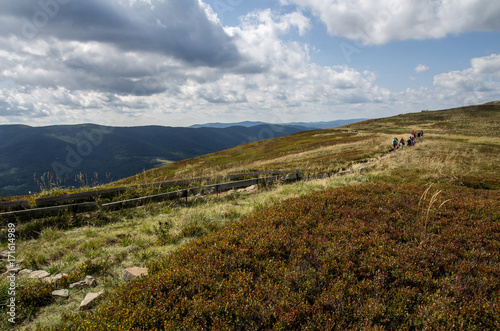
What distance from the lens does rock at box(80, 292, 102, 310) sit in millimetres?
4215

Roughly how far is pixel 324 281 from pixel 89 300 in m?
4.23

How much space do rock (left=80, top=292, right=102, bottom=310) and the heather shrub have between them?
0.99ft

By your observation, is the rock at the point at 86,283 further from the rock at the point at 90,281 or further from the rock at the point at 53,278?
the rock at the point at 53,278

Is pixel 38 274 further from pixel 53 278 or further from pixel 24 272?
pixel 53 278

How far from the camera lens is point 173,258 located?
509 cm

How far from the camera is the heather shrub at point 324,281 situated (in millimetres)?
3285

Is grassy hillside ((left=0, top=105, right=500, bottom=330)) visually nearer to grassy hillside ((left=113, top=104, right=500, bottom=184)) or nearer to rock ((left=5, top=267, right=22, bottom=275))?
rock ((left=5, top=267, right=22, bottom=275))

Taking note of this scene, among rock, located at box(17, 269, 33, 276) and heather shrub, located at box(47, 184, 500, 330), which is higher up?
heather shrub, located at box(47, 184, 500, 330)

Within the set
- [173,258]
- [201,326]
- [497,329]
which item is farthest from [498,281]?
[173,258]

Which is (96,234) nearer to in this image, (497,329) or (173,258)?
(173,258)

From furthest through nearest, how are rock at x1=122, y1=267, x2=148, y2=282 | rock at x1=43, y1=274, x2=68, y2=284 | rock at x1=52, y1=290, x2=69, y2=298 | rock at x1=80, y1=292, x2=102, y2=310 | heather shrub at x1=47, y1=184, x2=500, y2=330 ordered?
rock at x1=43, y1=274, x2=68, y2=284 < rock at x1=122, y1=267, x2=148, y2=282 < rock at x1=52, y1=290, x2=69, y2=298 < rock at x1=80, y1=292, x2=102, y2=310 < heather shrub at x1=47, y1=184, x2=500, y2=330

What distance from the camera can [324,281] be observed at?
400 centimetres

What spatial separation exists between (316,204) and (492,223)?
4384mm

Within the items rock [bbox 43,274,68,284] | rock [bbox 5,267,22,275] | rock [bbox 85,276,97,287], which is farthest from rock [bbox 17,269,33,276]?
rock [bbox 85,276,97,287]
